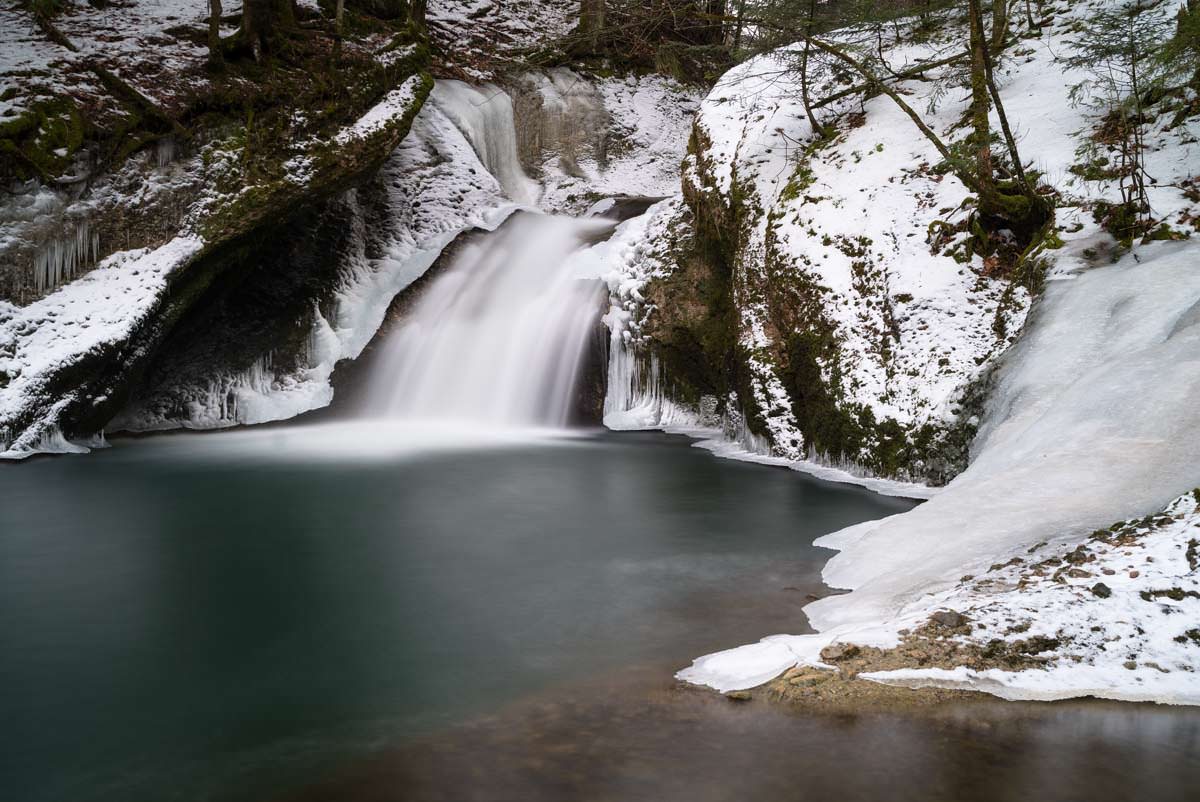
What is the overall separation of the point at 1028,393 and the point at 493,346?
8.71m

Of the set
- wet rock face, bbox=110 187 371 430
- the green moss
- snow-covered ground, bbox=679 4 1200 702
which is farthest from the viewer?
wet rock face, bbox=110 187 371 430

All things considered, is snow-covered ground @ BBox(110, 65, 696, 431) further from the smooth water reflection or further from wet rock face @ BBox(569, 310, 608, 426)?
wet rock face @ BBox(569, 310, 608, 426)

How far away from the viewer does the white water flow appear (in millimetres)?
13320

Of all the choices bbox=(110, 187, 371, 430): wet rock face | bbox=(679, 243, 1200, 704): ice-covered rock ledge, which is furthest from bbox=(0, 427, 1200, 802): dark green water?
bbox=(110, 187, 371, 430): wet rock face

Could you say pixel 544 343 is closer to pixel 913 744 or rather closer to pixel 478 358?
pixel 478 358

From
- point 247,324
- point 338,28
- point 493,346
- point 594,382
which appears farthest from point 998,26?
point 247,324

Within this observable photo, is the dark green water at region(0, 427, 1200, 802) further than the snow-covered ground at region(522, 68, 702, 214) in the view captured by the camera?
No

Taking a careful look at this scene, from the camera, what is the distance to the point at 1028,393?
22.3ft

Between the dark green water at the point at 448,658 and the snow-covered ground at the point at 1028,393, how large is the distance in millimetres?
332

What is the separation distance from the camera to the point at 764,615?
4996 mm

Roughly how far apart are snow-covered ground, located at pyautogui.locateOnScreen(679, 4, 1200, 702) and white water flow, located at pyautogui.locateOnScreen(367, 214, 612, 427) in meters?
3.46

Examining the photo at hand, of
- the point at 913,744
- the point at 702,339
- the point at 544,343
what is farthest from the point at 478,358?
the point at 913,744

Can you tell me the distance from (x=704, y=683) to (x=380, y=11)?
16843 mm

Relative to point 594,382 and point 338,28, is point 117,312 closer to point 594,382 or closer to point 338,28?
point 338,28
